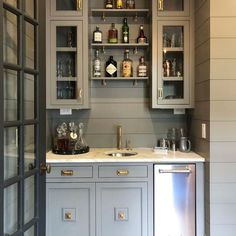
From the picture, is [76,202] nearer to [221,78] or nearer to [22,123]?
[22,123]

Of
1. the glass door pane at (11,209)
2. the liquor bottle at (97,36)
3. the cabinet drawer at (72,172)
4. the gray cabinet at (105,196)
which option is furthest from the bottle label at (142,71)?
the glass door pane at (11,209)

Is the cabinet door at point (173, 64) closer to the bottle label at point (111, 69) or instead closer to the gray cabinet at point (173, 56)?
the gray cabinet at point (173, 56)

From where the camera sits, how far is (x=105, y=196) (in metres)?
2.40

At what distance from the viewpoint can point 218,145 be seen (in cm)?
220

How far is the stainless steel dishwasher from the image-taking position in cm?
240

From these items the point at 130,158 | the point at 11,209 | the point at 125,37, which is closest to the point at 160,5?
the point at 125,37

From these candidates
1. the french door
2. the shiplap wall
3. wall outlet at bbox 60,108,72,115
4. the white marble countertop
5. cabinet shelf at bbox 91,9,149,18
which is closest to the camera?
the french door

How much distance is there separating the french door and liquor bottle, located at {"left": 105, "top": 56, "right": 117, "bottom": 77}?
112cm

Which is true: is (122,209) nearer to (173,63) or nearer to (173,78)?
(173,78)

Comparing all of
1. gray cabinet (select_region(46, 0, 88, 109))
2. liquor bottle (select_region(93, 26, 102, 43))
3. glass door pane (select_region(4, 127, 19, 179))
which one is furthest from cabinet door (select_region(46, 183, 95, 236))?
liquor bottle (select_region(93, 26, 102, 43))

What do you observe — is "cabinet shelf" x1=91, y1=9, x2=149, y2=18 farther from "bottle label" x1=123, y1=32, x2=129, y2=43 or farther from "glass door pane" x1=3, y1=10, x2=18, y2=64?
"glass door pane" x1=3, y1=10, x2=18, y2=64

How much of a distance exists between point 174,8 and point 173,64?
532mm

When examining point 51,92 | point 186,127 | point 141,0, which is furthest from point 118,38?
point 186,127

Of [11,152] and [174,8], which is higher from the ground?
[174,8]
